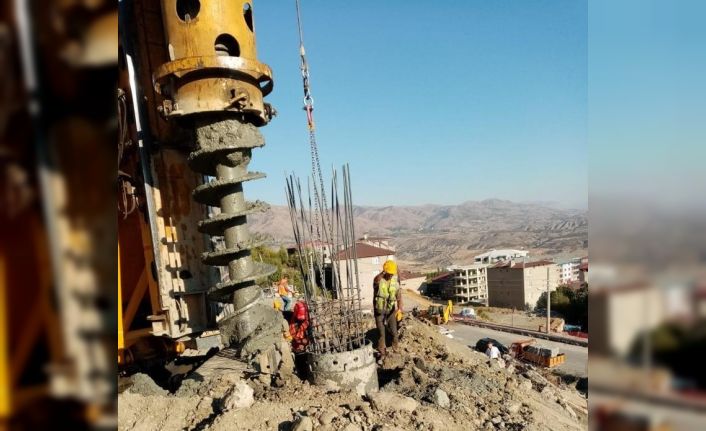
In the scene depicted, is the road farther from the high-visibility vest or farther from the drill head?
the drill head

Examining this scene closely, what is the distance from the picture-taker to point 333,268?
610 centimetres

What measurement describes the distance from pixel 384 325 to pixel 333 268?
2.10 m

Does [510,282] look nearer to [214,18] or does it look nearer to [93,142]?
[214,18]

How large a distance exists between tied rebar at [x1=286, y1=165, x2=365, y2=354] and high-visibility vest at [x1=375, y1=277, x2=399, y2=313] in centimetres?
131

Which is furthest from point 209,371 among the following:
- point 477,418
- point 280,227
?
point 280,227

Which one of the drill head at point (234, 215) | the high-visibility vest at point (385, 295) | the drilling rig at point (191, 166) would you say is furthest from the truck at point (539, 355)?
the drill head at point (234, 215)

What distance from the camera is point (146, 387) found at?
5168 mm

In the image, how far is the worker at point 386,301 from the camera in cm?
735

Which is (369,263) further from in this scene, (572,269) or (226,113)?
(226,113)

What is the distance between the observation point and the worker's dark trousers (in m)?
7.43

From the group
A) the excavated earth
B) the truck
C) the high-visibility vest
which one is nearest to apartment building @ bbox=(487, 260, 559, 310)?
the truck

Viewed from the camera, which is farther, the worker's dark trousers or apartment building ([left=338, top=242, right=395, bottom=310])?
apartment building ([left=338, top=242, right=395, bottom=310])

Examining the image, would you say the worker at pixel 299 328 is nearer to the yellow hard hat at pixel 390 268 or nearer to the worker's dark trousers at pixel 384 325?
the worker's dark trousers at pixel 384 325

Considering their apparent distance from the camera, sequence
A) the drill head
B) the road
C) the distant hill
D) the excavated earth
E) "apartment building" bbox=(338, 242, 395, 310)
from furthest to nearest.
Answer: the distant hill
"apartment building" bbox=(338, 242, 395, 310)
the road
the excavated earth
the drill head
